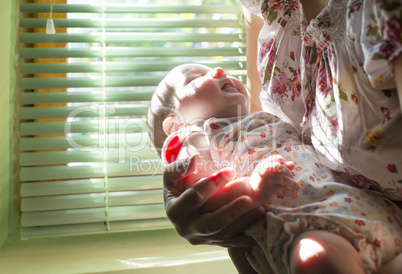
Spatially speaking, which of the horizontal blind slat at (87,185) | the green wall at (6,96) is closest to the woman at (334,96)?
the horizontal blind slat at (87,185)

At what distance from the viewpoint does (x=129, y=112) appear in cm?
165

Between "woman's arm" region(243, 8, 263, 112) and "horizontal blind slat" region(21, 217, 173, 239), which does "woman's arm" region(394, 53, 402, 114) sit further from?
"horizontal blind slat" region(21, 217, 173, 239)

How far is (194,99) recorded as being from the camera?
1.27 metres

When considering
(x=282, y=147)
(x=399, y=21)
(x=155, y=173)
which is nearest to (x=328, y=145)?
(x=282, y=147)

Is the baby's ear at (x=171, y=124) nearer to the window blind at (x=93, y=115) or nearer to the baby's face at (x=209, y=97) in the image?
the baby's face at (x=209, y=97)

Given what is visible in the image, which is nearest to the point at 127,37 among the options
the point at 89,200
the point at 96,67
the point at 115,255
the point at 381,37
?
the point at 96,67

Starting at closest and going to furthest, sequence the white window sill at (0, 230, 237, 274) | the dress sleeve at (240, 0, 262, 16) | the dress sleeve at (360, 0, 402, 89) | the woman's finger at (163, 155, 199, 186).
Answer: the dress sleeve at (360, 0, 402, 89) < the woman's finger at (163, 155, 199, 186) < the dress sleeve at (240, 0, 262, 16) < the white window sill at (0, 230, 237, 274)

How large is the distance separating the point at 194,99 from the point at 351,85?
20.2 inches

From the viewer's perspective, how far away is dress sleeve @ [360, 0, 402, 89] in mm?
697

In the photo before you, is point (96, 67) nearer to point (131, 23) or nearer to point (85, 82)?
point (85, 82)

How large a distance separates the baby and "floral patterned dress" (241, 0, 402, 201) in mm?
51

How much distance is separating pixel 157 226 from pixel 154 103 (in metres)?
0.52

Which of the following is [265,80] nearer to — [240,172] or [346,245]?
[240,172]

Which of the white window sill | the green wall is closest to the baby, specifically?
the white window sill
